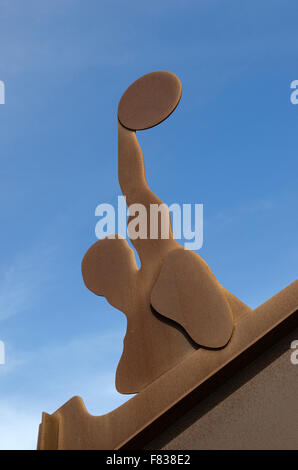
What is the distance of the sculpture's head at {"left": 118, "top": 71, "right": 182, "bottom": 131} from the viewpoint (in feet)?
16.9

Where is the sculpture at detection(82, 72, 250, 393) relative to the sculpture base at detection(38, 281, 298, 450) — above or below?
above

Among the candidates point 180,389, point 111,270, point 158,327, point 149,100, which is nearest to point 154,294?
point 158,327

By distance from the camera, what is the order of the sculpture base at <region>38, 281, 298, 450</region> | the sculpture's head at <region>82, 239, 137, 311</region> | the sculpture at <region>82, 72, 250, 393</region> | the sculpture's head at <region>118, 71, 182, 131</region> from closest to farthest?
1. the sculpture base at <region>38, 281, 298, 450</region>
2. the sculpture at <region>82, 72, 250, 393</region>
3. the sculpture's head at <region>82, 239, 137, 311</region>
4. the sculpture's head at <region>118, 71, 182, 131</region>

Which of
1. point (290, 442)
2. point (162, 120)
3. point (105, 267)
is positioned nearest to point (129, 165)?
point (162, 120)

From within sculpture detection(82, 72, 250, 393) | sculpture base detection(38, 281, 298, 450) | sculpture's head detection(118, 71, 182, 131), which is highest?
sculpture's head detection(118, 71, 182, 131)

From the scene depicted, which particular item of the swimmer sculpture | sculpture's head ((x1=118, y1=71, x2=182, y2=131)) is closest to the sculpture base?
the swimmer sculpture

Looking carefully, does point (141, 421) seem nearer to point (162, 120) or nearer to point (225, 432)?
point (225, 432)

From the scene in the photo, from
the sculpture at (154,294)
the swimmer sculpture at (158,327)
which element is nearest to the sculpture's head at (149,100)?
the sculpture at (154,294)

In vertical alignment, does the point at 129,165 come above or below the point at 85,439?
above

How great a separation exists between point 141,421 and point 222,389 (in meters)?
0.68

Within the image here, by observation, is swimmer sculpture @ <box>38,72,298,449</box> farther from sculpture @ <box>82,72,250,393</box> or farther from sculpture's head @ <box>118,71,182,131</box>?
sculpture's head @ <box>118,71,182,131</box>

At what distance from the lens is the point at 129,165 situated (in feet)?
16.6

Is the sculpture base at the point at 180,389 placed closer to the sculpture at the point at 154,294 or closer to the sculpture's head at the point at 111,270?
the sculpture at the point at 154,294

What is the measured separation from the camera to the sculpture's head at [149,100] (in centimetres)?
514
